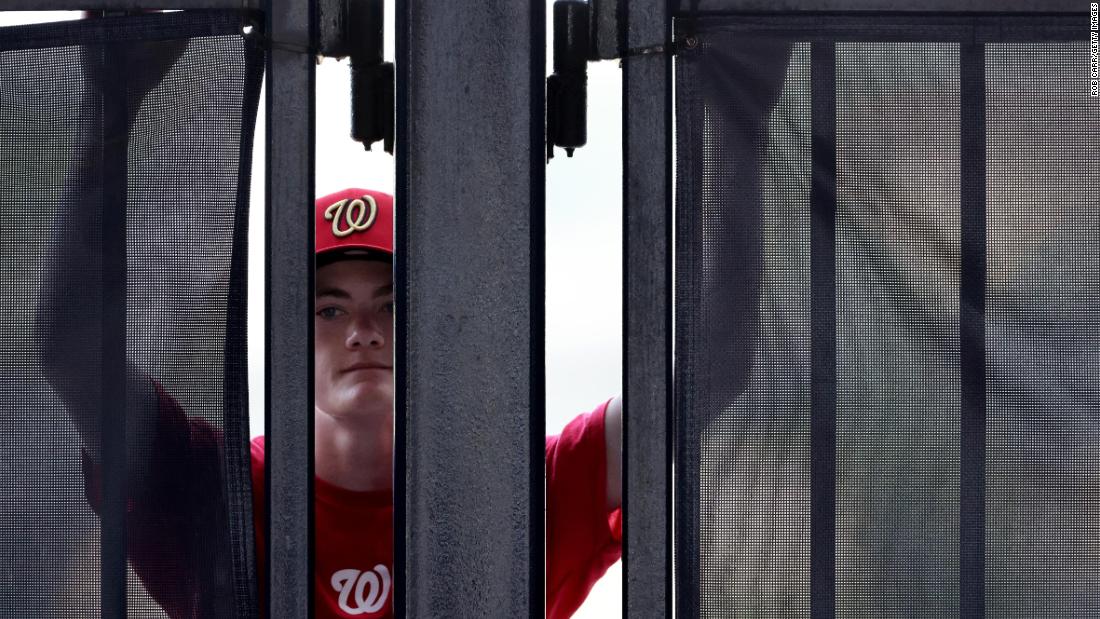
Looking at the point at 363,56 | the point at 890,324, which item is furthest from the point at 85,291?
the point at 890,324

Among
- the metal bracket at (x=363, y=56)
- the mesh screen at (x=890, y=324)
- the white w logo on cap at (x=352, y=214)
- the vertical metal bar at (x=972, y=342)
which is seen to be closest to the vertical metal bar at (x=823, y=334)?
the mesh screen at (x=890, y=324)

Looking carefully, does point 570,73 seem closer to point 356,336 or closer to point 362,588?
point 356,336

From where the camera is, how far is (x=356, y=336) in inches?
112

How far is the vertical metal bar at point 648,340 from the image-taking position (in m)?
1.88

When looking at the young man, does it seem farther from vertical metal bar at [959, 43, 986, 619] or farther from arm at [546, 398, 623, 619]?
A: vertical metal bar at [959, 43, 986, 619]

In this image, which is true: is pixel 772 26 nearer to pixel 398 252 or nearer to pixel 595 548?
pixel 398 252

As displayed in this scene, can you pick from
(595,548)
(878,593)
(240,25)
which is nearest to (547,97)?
(240,25)

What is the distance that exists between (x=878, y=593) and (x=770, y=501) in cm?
22

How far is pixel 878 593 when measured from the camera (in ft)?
6.15

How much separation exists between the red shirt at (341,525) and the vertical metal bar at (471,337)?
31 centimetres

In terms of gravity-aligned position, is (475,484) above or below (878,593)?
above

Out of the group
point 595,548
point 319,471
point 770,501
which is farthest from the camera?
point 319,471

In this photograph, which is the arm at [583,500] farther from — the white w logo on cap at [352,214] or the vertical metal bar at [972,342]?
the vertical metal bar at [972,342]

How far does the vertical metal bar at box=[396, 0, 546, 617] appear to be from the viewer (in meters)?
1.90
